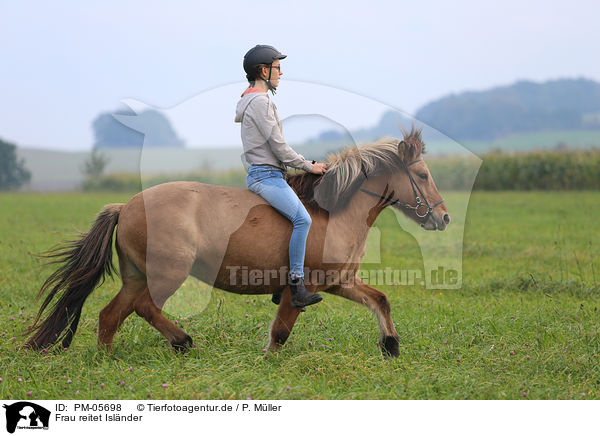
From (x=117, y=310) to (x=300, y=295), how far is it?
1673mm

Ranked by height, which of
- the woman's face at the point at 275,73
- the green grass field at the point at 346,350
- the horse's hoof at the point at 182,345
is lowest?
the green grass field at the point at 346,350

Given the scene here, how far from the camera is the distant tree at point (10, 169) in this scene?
29953mm

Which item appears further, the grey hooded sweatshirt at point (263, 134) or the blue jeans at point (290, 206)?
the blue jeans at point (290, 206)

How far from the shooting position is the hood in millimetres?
4891

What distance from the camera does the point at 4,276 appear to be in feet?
29.0

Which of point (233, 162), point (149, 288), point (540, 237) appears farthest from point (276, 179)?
point (540, 237)

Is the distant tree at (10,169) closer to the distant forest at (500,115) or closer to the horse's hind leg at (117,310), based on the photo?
the horse's hind leg at (117,310)

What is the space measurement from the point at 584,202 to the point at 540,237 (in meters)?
8.26

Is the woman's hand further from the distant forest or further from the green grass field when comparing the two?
the distant forest
